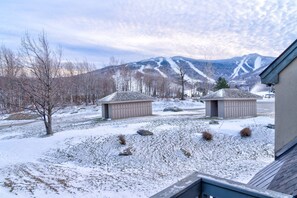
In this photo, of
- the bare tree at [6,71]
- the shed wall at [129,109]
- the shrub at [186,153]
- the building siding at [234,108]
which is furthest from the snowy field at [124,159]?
the bare tree at [6,71]

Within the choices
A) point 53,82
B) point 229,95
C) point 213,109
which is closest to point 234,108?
point 229,95

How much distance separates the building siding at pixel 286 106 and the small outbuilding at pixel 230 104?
1825 cm

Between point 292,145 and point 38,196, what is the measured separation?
8.12 metres

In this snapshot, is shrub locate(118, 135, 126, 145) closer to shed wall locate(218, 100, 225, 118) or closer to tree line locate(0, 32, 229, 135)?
tree line locate(0, 32, 229, 135)

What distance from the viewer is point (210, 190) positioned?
6.28ft

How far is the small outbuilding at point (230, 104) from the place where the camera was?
23384 mm

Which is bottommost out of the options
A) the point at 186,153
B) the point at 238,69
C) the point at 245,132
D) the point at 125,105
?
the point at 186,153

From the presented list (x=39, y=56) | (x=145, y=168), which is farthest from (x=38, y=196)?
(x=39, y=56)

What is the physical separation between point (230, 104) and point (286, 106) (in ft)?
63.1

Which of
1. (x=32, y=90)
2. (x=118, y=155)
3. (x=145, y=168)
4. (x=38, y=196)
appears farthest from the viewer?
(x=32, y=90)

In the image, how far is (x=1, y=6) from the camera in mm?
12125

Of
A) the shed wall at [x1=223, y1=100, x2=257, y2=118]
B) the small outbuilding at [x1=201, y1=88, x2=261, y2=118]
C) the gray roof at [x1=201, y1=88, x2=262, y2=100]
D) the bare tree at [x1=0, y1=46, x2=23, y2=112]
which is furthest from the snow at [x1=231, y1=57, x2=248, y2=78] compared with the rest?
the bare tree at [x1=0, y1=46, x2=23, y2=112]

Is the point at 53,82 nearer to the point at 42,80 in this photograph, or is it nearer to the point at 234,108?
the point at 42,80

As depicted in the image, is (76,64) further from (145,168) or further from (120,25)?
(145,168)
